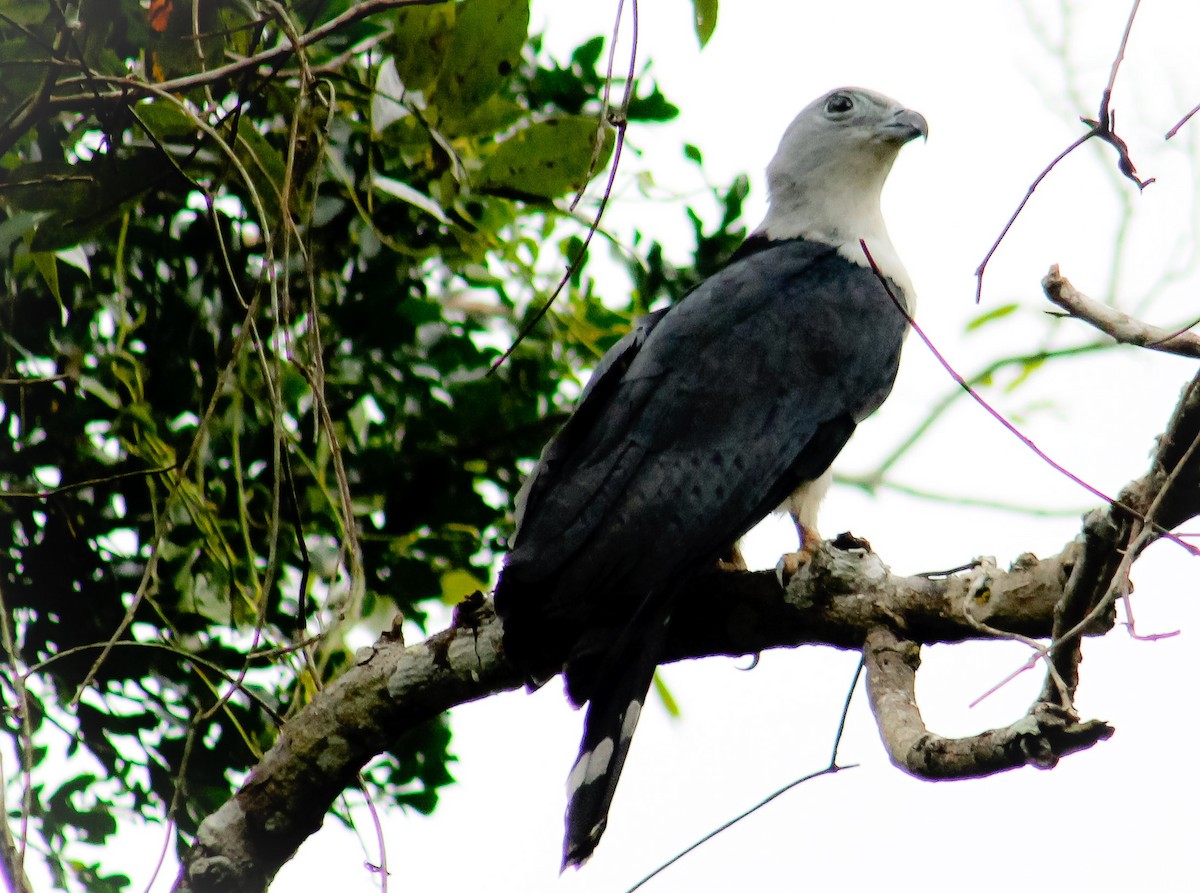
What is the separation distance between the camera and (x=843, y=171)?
148 inches

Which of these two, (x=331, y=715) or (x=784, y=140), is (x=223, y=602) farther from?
(x=784, y=140)

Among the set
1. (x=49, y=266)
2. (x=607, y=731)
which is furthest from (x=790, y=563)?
(x=49, y=266)

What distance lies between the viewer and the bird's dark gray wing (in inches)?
95.3

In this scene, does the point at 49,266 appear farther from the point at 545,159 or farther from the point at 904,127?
the point at 904,127

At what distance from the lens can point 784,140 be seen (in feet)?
13.4

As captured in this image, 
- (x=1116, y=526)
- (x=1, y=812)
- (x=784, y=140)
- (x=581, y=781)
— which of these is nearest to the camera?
(x=1116, y=526)

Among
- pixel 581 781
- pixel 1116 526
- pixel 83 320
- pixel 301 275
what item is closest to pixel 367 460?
pixel 301 275

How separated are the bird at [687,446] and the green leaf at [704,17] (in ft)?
2.04

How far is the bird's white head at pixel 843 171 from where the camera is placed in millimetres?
3650

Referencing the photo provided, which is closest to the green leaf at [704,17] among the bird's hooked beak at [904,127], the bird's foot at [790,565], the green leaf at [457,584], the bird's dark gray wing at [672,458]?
the bird's foot at [790,565]

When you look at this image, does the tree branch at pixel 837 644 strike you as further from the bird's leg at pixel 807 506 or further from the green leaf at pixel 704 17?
the green leaf at pixel 704 17

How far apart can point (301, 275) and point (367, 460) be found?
1.44 ft

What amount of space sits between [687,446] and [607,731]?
691mm

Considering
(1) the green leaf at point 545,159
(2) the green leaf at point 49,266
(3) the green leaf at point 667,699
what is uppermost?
(1) the green leaf at point 545,159
